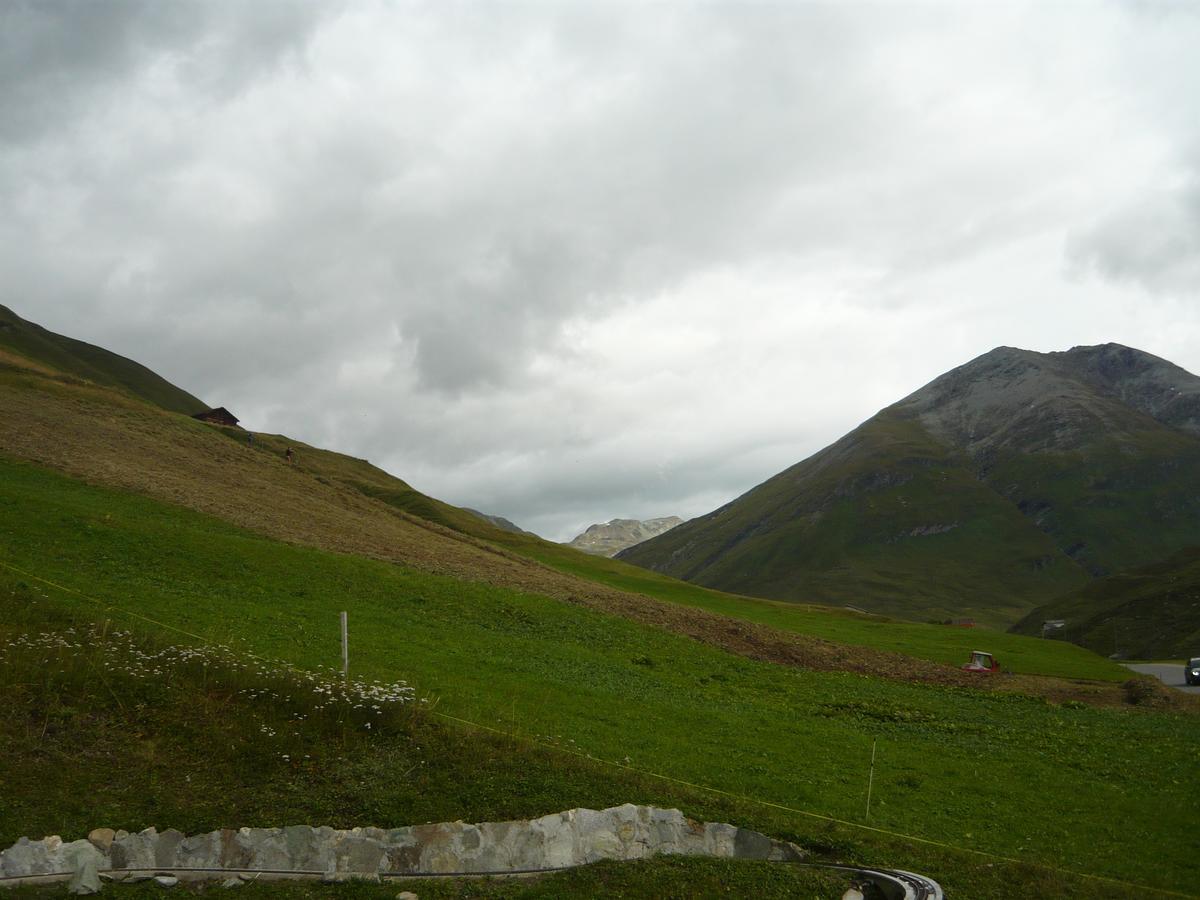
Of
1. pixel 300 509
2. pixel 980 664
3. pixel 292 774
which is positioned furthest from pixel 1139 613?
pixel 292 774

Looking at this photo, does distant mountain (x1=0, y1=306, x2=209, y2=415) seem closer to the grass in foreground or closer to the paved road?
the grass in foreground

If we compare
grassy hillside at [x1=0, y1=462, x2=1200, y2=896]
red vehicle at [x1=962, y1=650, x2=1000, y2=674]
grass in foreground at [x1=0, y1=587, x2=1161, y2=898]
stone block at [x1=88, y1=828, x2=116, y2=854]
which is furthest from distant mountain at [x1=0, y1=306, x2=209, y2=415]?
stone block at [x1=88, y1=828, x2=116, y2=854]

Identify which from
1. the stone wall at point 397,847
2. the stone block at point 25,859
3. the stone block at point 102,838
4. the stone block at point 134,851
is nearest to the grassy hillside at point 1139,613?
the stone wall at point 397,847

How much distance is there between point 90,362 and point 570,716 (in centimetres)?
17799

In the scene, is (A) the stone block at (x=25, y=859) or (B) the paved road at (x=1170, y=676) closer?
(A) the stone block at (x=25, y=859)

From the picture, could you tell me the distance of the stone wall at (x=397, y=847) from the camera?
38.2 feet

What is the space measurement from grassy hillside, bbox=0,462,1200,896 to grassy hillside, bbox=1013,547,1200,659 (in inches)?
4039

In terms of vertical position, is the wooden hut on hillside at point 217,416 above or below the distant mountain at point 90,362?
below

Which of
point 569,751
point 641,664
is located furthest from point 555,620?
point 569,751

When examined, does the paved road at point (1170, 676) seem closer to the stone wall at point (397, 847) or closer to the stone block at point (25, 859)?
the stone wall at point (397, 847)

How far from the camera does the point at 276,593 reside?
32906 millimetres

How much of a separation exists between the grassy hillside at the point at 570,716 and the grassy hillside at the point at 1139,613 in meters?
103

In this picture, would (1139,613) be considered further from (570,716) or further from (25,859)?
(25,859)

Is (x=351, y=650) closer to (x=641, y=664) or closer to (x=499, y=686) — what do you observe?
(x=499, y=686)
